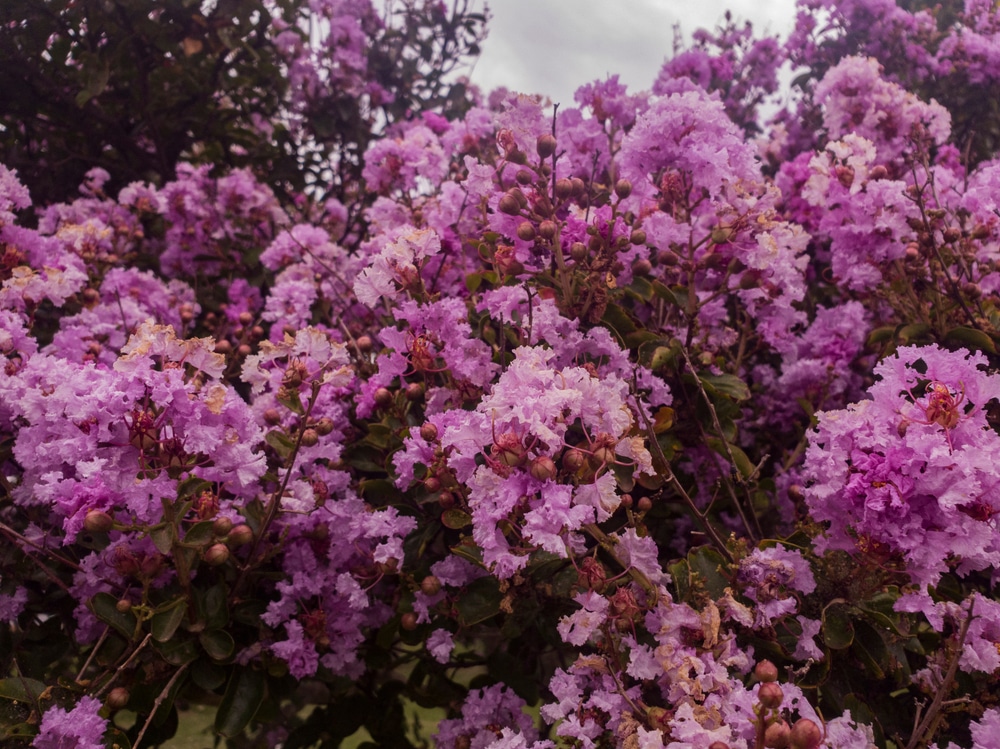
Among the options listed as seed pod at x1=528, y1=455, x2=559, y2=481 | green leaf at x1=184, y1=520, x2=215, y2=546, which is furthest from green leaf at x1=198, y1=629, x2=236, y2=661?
seed pod at x1=528, y1=455, x2=559, y2=481

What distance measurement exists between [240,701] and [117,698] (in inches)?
10.5

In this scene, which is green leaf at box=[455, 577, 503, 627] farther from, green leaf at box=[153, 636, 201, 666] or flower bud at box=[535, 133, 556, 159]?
flower bud at box=[535, 133, 556, 159]

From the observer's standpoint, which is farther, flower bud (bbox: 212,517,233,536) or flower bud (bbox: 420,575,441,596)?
flower bud (bbox: 420,575,441,596)

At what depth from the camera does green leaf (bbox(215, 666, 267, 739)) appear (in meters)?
1.52

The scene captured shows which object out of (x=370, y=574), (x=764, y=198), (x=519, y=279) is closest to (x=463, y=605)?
(x=370, y=574)

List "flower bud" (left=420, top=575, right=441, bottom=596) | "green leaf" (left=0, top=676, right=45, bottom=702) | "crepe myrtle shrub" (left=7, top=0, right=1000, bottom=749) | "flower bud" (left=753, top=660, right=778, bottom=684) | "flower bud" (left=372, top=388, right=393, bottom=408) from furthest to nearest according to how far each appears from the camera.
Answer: "flower bud" (left=372, top=388, right=393, bottom=408), "flower bud" (left=420, top=575, right=441, bottom=596), "green leaf" (left=0, top=676, right=45, bottom=702), "crepe myrtle shrub" (left=7, top=0, right=1000, bottom=749), "flower bud" (left=753, top=660, right=778, bottom=684)

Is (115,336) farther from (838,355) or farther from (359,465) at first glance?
(838,355)

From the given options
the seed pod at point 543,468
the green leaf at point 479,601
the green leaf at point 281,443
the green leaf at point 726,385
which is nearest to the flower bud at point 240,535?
the green leaf at point 281,443

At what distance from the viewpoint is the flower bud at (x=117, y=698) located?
1.39m

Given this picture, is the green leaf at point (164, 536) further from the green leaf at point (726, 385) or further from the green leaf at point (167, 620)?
the green leaf at point (726, 385)

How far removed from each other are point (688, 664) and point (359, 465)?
0.99 metres

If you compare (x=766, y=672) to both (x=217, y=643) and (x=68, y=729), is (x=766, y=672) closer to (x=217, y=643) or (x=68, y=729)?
(x=217, y=643)

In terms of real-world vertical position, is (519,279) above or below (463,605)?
above

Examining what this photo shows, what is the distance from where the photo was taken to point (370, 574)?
166 centimetres
